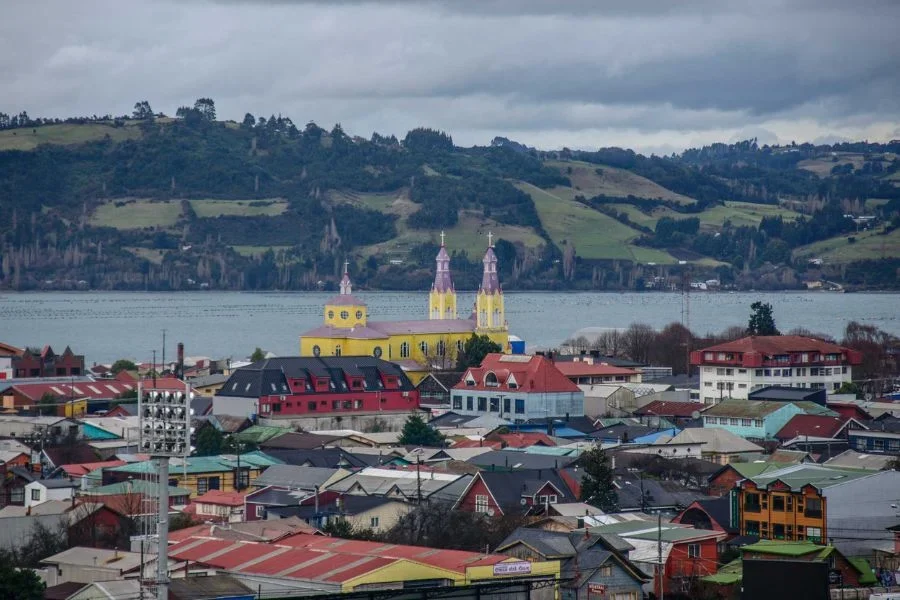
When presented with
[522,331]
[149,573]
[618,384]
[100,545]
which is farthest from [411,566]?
[522,331]

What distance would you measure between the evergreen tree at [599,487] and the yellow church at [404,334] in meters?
26.9

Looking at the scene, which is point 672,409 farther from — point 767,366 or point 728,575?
point 728,575

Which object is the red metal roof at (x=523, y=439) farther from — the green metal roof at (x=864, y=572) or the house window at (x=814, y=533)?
the green metal roof at (x=864, y=572)

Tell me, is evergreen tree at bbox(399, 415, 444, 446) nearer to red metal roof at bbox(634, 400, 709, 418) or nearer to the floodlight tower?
red metal roof at bbox(634, 400, 709, 418)

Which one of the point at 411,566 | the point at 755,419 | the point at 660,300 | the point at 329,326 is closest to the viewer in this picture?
the point at 411,566

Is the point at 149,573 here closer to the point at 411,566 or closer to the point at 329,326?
the point at 411,566

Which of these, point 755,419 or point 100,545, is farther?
point 755,419

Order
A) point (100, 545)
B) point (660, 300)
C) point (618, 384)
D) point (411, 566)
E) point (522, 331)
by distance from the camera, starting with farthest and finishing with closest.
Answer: point (660, 300) < point (522, 331) < point (618, 384) < point (100, 545) < point (411, 566)

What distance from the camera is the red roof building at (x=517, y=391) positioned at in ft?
157

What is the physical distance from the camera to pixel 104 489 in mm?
31203

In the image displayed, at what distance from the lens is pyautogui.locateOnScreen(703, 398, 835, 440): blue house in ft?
142

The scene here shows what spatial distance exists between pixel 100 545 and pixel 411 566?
20.3 ft

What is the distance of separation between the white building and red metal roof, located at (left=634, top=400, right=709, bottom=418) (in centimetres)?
249

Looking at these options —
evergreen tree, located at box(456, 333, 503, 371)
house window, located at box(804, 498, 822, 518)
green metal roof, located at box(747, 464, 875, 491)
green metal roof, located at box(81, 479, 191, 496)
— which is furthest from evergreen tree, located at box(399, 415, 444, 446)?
evergreen tree, located at box(456, 333, 503, 371)
